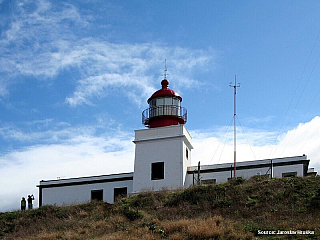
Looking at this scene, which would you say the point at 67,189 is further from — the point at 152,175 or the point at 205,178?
the point at 205,178

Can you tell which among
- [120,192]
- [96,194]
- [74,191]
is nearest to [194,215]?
[120,192]

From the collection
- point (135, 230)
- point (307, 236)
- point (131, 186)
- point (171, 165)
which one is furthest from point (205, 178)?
point (307, 236)

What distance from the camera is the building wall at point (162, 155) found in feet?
105

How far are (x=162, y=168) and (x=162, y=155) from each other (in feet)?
2.72

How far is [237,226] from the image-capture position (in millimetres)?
20453

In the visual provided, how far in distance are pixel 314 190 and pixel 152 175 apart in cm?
1072

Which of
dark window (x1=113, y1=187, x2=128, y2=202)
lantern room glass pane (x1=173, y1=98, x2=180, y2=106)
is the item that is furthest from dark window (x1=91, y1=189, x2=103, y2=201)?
lantern room glass pane (x1=173, y1=98, x2=180, y2=106)

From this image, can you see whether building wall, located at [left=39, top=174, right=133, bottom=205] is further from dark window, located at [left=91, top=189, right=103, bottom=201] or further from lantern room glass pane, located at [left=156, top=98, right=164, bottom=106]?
lantern room glass pane, located at [left=156, top=98, right=164, bottom=106]

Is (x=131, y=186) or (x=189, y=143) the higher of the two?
(x=189, y=143)

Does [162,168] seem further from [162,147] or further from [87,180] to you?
[87,180]

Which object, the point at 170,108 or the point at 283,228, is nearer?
the point at 283,228

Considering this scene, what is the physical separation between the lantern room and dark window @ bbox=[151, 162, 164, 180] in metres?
2.96

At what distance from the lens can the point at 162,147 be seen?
32875 millimetres

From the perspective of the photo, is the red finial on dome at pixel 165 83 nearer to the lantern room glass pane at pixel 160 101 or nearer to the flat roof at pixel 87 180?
the lantern room glass pane at pixel 160 101
